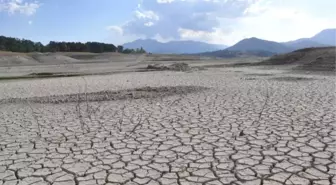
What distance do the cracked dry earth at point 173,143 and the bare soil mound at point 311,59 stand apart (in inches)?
626

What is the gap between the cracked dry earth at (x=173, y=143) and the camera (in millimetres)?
4207

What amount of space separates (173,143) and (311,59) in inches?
1096

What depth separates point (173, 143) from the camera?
18.5 ft

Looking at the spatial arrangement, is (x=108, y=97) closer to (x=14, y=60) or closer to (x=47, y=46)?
(x=14, y=60)

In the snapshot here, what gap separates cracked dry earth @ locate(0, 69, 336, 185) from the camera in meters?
4.21

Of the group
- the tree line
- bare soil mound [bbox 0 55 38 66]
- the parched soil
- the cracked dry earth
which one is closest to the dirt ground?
the cracked dry earth

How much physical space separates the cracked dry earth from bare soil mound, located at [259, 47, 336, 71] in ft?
52.1

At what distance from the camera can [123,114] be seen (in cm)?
852

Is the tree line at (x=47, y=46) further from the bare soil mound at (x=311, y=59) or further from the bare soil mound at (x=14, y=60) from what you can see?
the bare soil mound at (x=311, y=59)

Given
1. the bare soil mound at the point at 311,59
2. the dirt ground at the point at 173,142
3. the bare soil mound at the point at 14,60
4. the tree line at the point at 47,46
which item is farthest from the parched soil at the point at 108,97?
the tree line at the point at 47,46

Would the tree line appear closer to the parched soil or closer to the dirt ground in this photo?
the parched soil

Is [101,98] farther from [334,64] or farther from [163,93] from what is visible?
[334,64]

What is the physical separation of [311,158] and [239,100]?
5.58m

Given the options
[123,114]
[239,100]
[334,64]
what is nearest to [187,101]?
[239,100]
